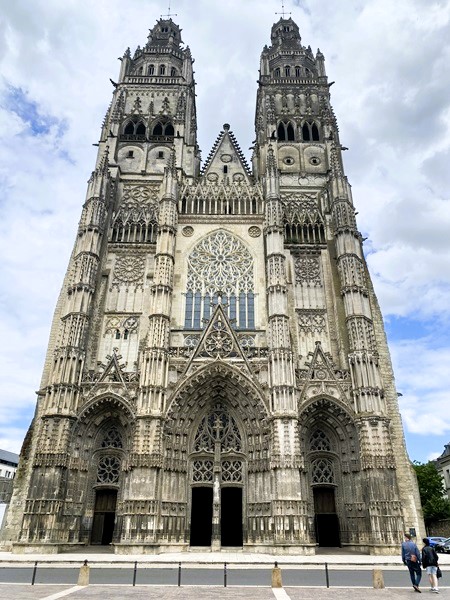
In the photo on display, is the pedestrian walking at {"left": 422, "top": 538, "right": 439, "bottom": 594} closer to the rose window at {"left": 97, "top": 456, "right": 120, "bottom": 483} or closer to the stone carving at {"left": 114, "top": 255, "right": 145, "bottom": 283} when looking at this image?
the rose window at {"left": 97, "top": 456, "right": 120, "bottom": 483}

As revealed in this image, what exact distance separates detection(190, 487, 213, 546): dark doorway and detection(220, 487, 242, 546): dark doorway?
Result: 0.68 m

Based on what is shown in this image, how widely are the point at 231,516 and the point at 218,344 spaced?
9.08 metres

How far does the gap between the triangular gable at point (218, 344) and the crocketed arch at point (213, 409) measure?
0.63m

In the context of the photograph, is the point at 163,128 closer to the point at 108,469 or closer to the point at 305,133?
the point at 305,133

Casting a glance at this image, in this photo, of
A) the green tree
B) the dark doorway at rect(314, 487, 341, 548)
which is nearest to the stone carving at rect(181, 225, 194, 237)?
the dark doorway at rect(314, 487, 341, 548)

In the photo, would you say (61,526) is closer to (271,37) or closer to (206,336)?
(206,336)

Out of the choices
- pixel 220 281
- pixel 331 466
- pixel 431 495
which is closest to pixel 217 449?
pixel 331 466

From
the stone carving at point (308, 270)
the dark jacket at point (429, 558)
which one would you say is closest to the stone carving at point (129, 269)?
the stone carving at point (308, 270)

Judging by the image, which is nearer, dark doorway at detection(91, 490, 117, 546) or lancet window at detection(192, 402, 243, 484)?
dark doorway at detection(91, 490, 117, 546)

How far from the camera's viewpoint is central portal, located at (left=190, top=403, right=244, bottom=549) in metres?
A: 23.3

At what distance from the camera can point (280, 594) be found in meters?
9.62

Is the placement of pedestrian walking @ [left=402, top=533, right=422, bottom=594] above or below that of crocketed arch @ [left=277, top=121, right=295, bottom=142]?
below

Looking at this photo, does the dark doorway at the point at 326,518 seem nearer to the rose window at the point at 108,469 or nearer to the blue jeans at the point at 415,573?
the rose window at the point at 108,469

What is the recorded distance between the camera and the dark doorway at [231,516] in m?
23.7
